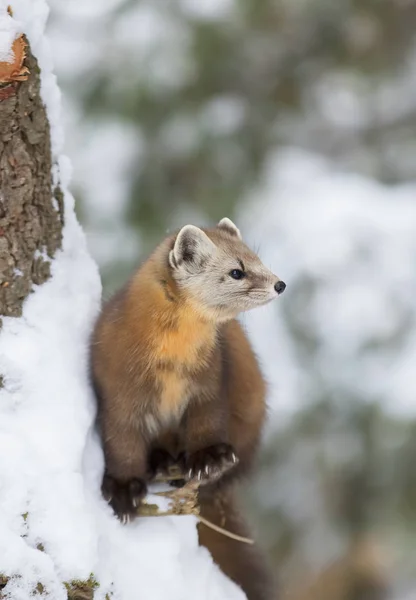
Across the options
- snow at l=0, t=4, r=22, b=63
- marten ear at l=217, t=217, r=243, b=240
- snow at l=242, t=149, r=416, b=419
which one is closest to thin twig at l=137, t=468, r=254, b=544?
marten ear at l=217, t=217, r=243, b=240

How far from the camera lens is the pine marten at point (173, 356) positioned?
3.30 meters

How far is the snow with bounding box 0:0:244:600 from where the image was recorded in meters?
2.72

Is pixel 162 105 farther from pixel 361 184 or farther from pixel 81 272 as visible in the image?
pixel 81 272

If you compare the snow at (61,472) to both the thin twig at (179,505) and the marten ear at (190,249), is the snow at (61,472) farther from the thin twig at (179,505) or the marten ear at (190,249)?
the marten ear at (190,249)

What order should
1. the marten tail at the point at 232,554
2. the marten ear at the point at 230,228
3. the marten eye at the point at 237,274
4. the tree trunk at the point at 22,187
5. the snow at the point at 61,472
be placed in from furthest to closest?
the marten tail at the point at 232,554 → the marten ear at the point at 230,228 → the marten eye at the point at 237,274 → the tree trunk at the point at 22,187 → the snow at the point at 61,472

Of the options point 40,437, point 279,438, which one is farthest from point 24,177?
point 279,438

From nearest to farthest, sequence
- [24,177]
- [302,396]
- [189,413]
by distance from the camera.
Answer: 1. [24,177]
2. [189,413]
3. [302,396]

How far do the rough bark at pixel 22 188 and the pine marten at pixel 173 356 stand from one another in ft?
A: 1.23

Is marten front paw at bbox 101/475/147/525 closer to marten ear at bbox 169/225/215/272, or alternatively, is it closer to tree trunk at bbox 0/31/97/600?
tree trunk at bbox 0/31/97/600

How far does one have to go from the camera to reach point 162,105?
692 cm

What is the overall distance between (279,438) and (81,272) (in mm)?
3863

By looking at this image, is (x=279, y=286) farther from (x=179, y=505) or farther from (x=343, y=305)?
(x=343, y=305)

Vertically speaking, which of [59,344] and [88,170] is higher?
[59,344]

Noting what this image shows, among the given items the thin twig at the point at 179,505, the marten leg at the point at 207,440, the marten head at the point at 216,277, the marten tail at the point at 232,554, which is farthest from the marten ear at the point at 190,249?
the marten tail at the point at 232,554
